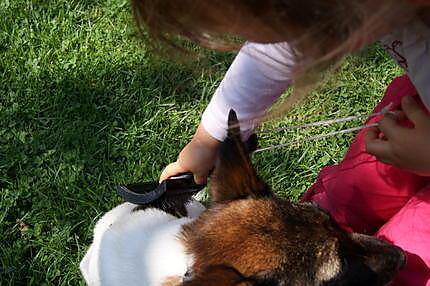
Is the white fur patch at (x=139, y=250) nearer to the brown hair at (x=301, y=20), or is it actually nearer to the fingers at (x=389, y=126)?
the fingers at (x=389, y=126)

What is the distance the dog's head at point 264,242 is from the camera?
1.69 meters

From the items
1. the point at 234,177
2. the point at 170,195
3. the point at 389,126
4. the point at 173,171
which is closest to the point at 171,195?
the point at 170,195

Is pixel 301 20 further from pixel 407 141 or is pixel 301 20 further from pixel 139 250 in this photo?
pixel 139 250

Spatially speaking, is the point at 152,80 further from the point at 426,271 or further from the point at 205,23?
the point at 205,23

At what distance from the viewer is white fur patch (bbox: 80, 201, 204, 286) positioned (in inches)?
71.3

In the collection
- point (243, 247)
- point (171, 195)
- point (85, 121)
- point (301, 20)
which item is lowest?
point (85, 121)

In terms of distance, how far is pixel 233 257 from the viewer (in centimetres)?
169

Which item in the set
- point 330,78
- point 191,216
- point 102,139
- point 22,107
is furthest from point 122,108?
point 330,78

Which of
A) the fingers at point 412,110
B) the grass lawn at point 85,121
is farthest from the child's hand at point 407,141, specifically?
the grass lawn at point 85,121

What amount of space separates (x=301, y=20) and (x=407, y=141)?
0.62 metres

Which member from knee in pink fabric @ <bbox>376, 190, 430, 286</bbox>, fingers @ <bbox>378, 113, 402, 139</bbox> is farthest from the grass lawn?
fingers @ <bbox>378, 113, 402, 139</bbox>

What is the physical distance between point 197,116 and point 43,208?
23.3 inches

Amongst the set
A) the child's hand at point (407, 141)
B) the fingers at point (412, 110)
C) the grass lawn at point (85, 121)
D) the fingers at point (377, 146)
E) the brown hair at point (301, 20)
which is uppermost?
the brown hair at point (301, 20)

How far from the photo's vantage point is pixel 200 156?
1958 millimetres
